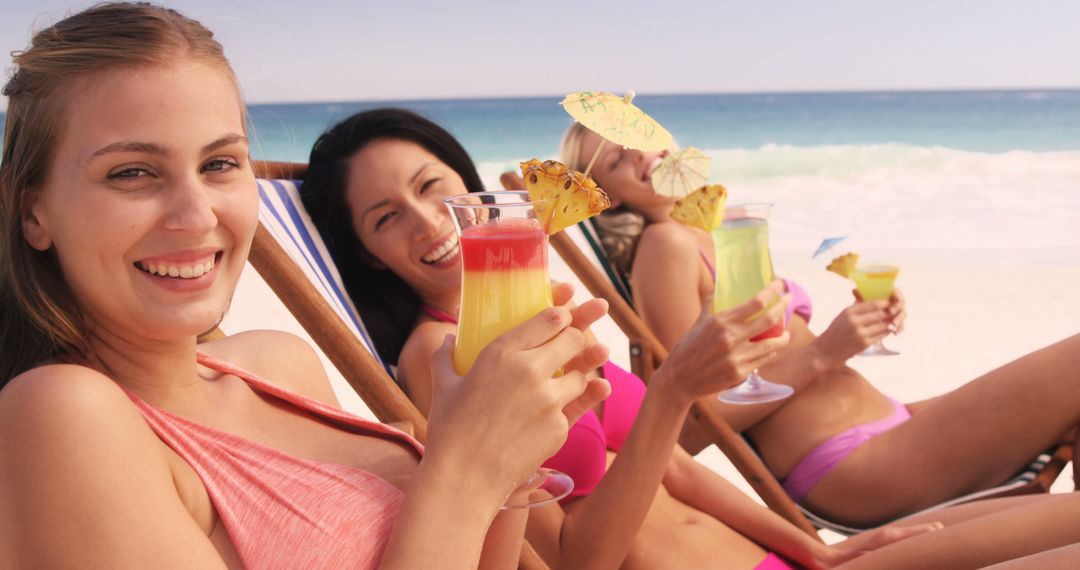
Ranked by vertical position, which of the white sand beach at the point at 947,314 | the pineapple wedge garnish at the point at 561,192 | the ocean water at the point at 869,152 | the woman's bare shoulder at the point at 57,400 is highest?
the pineapple wedge garnish at the point at 561,192

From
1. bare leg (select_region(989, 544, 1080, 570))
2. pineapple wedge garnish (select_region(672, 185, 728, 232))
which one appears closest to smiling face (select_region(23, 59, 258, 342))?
bare leg (select_region(989, 544, 1080, 570))

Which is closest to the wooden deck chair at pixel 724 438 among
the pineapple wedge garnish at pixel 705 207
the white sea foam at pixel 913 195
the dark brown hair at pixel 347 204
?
the pineapple wedge garnish at pixel 705 207

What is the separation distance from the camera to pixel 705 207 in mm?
2836

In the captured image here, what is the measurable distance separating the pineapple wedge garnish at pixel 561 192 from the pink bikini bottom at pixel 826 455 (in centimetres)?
191

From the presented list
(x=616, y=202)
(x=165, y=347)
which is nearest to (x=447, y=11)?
(x=616, y=202)

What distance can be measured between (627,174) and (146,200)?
8.36 feet

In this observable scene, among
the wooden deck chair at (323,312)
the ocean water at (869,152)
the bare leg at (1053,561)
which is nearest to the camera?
the bare leg at (1053,561)

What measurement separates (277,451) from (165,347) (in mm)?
232

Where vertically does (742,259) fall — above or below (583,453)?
above

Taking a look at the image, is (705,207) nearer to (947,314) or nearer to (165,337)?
(165,337)

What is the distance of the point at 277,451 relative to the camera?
148cm

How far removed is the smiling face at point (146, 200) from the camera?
1.26m

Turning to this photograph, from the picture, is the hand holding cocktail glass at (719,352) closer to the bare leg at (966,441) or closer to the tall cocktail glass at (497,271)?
the tall cocktail glass at (497,271)

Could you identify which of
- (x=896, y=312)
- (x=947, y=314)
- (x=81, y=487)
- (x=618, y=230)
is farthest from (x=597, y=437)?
(x=947, y=314)
